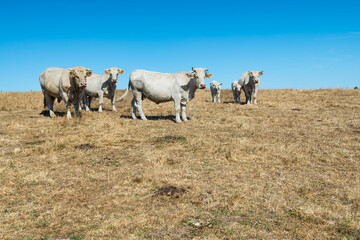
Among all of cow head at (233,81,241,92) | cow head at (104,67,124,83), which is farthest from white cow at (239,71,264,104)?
cow head at (104,67,124,83)

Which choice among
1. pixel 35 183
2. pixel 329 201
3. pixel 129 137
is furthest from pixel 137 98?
pixel 329 201

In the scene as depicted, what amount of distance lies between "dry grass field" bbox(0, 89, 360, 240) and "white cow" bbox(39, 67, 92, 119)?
→ 274 centimetres

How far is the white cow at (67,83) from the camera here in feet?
41.7

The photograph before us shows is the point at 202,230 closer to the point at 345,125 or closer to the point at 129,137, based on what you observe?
the point at 129,137

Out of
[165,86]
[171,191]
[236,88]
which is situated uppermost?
[236,88]

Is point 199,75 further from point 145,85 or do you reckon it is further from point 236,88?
point 236,88

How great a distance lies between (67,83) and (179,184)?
9821 mm

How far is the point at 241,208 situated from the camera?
4.64m

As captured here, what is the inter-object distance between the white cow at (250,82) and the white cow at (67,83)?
36.2ft

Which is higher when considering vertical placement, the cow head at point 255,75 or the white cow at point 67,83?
the cow head at point 255,75

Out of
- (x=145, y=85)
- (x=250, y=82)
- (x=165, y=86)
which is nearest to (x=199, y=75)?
(x=165, y=86)

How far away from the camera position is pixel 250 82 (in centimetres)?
1986

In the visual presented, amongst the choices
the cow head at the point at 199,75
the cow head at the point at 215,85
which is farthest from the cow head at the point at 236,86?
the cow head at the point at 199,75

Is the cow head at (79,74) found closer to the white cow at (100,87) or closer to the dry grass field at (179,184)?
the dry grass field at (179,184)
